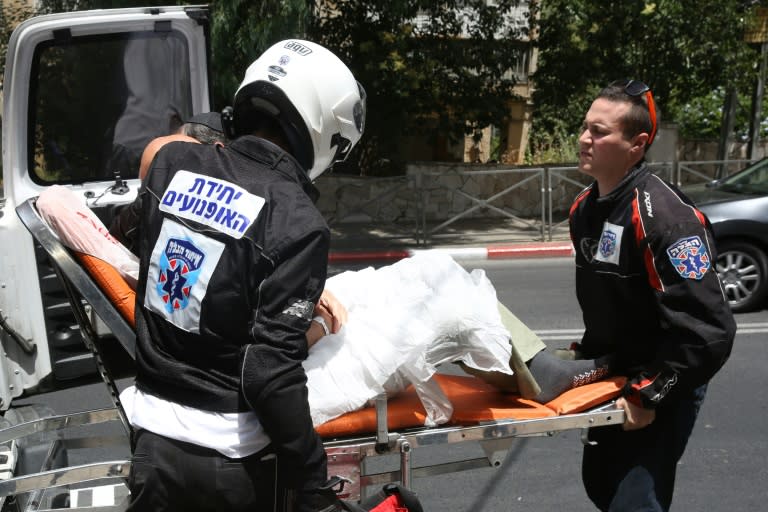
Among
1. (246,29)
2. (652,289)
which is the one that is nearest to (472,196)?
(246,29)

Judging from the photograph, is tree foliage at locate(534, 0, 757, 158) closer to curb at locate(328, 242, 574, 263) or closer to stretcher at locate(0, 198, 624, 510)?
curb at locate(328, 242, 574, 263)

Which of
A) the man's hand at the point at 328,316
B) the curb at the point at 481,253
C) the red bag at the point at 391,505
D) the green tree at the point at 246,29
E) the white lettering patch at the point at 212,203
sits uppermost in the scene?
the green tree at the point at 246,29

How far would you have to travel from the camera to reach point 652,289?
8.98ft

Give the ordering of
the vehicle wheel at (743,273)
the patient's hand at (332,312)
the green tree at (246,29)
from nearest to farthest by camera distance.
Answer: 1. the patient's hand at (332,312)
2. the vehicle wheel at (743,273)
3. the green tree at (246,29)

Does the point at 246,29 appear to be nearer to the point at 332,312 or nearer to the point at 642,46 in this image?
the point at 642,46

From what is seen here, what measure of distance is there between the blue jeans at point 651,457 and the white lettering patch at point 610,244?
496 millimetres

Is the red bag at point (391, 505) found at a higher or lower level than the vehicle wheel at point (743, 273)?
higher

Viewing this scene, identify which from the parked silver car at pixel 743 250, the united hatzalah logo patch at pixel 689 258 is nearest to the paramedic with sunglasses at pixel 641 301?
the united hatzalah logo patch at pixel 689 258

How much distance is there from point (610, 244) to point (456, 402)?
70cm

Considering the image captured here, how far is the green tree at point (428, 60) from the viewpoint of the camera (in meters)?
13.4

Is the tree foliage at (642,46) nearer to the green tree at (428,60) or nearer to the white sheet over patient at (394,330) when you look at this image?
the green tree at (428,60)

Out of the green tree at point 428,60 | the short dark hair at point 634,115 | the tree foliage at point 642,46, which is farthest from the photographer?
the tree foliage at point 642,46

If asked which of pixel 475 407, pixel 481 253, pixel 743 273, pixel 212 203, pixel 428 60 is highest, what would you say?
pixel 428 60

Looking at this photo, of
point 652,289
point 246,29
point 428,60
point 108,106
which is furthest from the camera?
point 428,60
